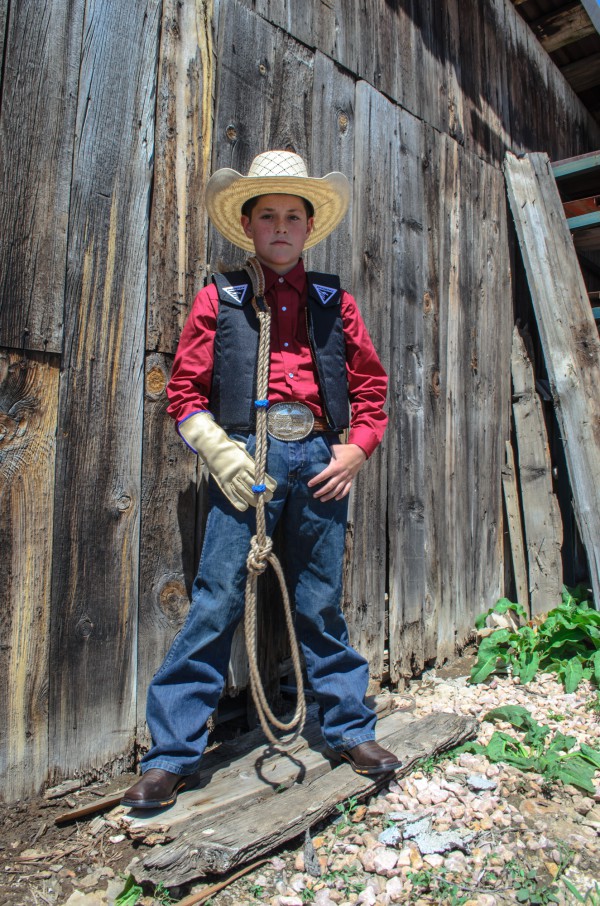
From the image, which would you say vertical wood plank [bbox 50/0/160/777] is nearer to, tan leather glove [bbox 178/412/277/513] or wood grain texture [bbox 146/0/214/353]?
wood grain texture [bbox 146/0/214/353]

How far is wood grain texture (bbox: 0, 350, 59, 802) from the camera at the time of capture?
2.07 meters

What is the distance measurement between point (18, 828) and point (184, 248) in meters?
1.95

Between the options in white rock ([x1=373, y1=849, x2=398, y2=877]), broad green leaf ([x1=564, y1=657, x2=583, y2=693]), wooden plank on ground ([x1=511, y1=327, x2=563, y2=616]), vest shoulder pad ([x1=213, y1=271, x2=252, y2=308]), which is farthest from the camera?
wooden plank on ground ([x1=511, y1=327, x2=563, y2=616])

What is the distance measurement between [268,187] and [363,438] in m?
0.90

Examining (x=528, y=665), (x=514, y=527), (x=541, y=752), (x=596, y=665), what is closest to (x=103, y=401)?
(x=541, y=752)

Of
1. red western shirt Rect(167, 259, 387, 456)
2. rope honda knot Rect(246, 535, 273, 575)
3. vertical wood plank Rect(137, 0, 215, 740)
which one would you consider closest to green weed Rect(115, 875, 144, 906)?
vertical wood plank Rect(137, 0, 215, 740)

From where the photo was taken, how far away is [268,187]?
2307 mm

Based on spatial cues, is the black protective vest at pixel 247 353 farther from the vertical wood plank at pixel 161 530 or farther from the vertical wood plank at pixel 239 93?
the vertical wood plank at pixel 239 93

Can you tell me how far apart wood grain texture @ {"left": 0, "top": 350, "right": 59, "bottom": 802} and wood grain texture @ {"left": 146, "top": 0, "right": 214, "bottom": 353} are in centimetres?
47

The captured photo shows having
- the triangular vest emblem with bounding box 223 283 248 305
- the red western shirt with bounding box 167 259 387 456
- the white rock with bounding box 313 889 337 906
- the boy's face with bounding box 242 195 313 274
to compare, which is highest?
the boy's face with bounding box 242 195 313 274

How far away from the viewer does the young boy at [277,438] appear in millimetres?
2182

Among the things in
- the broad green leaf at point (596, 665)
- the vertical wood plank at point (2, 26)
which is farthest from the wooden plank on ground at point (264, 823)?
the vertical wood plank at point (2, 26)

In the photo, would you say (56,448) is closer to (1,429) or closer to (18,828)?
(1,429)

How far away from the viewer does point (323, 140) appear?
3.05m
